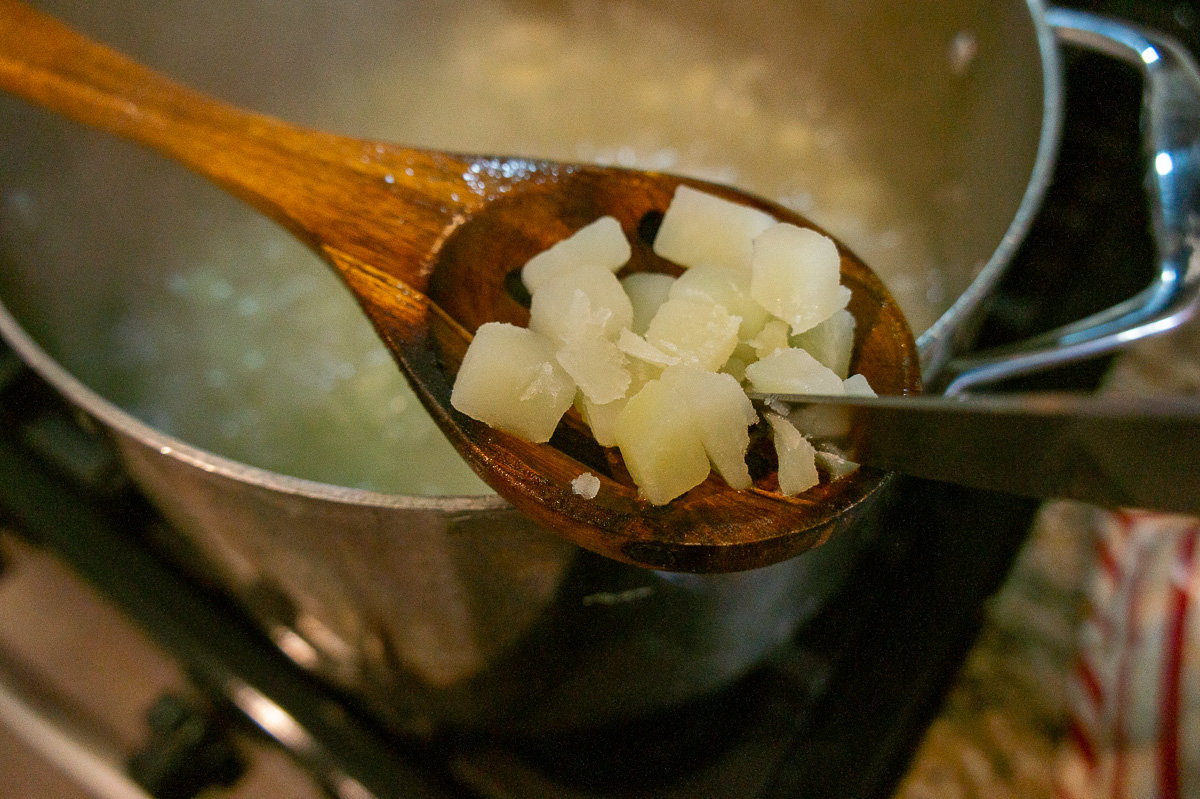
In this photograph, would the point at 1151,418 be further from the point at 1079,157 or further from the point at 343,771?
the point at 1079,157

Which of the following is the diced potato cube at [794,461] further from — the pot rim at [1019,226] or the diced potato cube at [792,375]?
the pot rim at [1019,226]

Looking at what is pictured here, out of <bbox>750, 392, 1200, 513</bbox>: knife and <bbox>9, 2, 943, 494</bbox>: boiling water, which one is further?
<bbox>9, 2, 943, 494</bbox>: boiling water

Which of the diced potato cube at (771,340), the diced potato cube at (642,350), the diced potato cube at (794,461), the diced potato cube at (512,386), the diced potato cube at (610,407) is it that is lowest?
the diced potato cube at (794,461)

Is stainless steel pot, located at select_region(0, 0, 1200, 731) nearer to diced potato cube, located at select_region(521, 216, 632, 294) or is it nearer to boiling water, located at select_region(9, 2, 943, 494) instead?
boiling water, located at select_region(9, 2, 943, 494)

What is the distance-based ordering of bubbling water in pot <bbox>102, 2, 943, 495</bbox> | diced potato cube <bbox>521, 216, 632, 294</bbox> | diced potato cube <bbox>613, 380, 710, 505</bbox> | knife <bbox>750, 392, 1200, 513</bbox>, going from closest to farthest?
knife <bbox>750, 392, 1200, 513</bbox> → diced potato cube <bbox>613, 380, 710, 505</bbox> → diced potato cube <bbox>521, 216, 632, 294</bbox> → bubbling water in pot <bbox>102, 2, 943, 495</bbox>

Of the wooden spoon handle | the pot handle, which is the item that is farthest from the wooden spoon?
the pot handle

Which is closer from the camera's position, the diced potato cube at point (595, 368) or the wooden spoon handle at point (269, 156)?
the diced potato cube at point (595, 368)

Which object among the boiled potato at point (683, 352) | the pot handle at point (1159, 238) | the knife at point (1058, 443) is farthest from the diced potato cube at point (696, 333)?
the pot handle at point (1159, 238)
